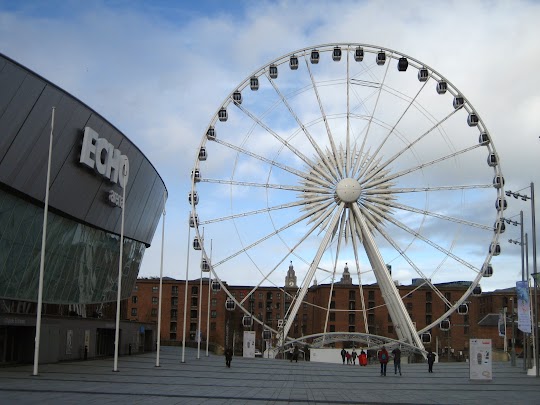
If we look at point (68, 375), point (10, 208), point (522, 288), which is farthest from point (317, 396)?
point (522, 288)

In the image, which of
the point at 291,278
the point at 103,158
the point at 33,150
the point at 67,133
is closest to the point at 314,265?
the point at 103,158

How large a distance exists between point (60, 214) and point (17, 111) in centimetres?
1054

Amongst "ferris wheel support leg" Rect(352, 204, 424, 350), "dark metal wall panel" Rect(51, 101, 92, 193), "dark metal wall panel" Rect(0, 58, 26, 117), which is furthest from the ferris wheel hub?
"dark metal wall panel" Rect(0, 58, 26, 117)

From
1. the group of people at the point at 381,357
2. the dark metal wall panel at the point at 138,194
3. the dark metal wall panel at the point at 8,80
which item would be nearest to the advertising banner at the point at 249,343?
the group of people at the point at 381,357

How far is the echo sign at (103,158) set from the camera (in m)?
45.8

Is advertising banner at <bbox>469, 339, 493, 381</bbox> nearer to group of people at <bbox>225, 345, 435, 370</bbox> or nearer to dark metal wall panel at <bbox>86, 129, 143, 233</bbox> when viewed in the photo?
group of people at <bbox>225, 345, 435, 370</bbox>

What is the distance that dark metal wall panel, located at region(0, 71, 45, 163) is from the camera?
37.3m

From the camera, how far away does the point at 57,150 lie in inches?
1708

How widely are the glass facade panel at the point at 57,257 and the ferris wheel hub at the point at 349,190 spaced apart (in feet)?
56.9

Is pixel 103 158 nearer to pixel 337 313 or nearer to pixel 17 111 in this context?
pixel 17 111

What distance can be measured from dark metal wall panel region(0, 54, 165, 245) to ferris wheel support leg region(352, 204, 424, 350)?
703 inches

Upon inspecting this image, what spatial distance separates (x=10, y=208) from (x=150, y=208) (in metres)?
28.5

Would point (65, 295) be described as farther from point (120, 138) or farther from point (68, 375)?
point (68, 375)

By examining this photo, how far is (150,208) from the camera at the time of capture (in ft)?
223
